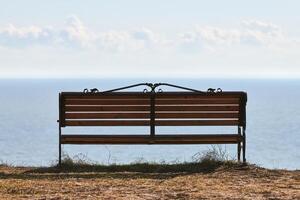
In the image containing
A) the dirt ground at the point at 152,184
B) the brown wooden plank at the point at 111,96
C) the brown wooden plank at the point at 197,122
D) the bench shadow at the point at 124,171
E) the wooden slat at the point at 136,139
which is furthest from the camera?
the brown wooden plank at the point at 197,122

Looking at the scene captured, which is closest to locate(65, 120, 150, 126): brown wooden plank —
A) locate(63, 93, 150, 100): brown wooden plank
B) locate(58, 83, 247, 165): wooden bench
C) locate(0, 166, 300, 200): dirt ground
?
locate(58, 83, 247, 165): wooden bench

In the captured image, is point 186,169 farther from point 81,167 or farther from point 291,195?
point 291,195

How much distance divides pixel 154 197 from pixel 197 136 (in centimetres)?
358

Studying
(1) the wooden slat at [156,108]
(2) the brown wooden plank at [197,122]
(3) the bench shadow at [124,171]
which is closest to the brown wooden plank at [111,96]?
(1) the wooden slat at [156,108]

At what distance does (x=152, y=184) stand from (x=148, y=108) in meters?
2.59

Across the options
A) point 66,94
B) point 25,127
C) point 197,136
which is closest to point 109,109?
point 66,94

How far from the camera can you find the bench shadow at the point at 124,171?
473 inches

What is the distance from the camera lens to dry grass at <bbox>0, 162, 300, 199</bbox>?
9961 mm

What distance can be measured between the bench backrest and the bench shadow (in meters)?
0.77

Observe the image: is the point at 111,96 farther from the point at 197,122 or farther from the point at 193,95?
the point at 197,122

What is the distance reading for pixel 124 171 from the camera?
12812 mm

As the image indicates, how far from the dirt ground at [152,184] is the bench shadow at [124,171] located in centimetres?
2

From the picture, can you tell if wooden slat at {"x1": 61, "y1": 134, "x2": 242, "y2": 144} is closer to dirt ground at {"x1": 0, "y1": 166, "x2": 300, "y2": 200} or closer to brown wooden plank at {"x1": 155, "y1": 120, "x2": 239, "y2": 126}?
brown wooden plank at {"x1": 155, "y1": 120, "x2": 239, "y2": 126}

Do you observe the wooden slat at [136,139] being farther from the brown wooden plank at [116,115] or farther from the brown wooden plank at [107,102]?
the brown wooden plank at [107,102]
